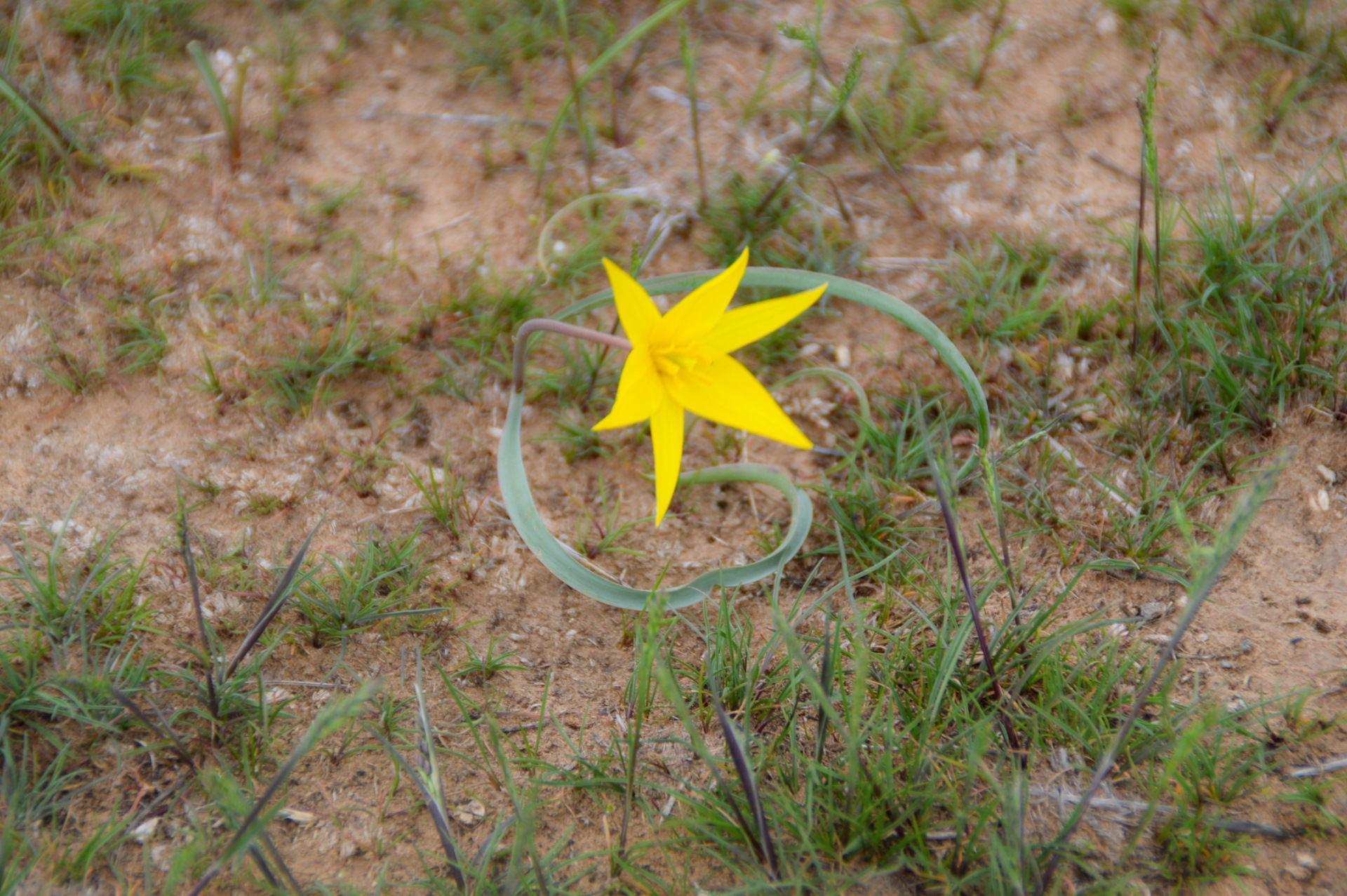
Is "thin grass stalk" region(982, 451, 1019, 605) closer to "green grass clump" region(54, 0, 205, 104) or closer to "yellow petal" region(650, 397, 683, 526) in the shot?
"yellow petal" region(650, 397, 683, 526)

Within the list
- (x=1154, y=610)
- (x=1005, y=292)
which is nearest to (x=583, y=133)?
(x=1005, y=292)

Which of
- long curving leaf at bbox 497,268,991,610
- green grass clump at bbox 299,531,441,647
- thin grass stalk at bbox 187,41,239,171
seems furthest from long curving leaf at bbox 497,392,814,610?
thin grass stalk at bbox 187,41,239,171

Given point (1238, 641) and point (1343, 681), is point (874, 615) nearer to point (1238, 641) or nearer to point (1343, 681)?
point (1238, 641)

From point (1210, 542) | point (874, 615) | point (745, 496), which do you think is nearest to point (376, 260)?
point (745, 496)

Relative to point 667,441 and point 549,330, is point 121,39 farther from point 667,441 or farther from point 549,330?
point 667,441

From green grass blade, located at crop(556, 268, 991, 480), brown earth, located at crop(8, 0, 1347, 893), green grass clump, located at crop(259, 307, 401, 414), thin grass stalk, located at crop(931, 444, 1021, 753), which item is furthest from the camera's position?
green grass clump, located at crop(259, 307, 401, 414)
